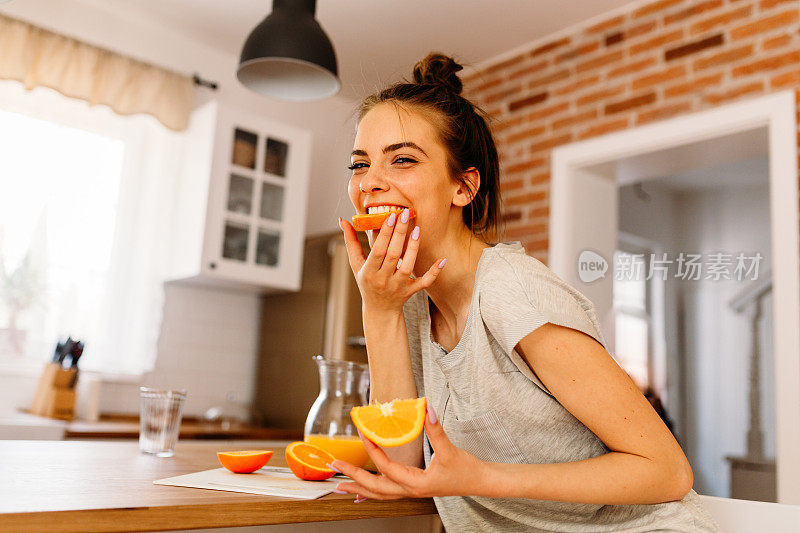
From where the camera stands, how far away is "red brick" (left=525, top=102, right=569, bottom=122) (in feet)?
12.4

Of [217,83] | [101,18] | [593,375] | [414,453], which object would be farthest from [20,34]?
[593,375]

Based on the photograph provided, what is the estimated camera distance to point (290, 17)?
8.03ft

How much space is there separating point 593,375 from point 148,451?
0.94 meters

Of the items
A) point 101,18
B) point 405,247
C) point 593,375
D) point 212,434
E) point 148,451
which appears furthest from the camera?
point 101,18

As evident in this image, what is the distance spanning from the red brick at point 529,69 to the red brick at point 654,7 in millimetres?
567

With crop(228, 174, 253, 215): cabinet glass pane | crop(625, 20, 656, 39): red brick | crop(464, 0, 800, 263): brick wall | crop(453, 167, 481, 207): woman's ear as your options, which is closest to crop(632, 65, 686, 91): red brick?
crop(464, 0, 800, 263): brick wall

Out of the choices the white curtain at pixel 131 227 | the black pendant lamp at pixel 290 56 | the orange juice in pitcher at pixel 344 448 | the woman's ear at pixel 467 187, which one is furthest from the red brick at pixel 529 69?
the orange juice in pitcher at pixel 344 448

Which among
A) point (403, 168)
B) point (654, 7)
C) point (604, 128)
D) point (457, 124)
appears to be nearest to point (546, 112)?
point (604, 128)

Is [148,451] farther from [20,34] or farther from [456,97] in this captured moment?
[20,34]

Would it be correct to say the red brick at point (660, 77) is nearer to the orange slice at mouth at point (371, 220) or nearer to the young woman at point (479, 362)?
the young woman at point (479, 362)

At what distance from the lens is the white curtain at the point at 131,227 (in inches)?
139

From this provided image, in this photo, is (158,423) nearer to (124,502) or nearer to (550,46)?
(124,502)

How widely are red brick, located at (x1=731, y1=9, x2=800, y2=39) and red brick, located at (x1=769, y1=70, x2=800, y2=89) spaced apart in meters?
0.23

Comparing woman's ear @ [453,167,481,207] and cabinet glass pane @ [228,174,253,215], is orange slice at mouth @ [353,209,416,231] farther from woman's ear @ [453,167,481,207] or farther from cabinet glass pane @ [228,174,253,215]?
cabinet glass pane @ [228,174,253,215]
